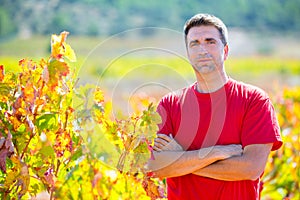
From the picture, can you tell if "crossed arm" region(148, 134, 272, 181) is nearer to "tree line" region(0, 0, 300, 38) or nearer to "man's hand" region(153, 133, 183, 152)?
"man's hand" region(153, 133, 183, 152)

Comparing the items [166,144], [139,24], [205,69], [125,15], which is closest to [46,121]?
[166,144]

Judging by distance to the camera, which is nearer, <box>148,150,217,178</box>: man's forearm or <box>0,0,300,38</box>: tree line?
<box>148,150,217,178</box>: man's forearm

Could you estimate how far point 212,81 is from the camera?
2.65 metres

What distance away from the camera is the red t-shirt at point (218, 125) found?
2.52 meters

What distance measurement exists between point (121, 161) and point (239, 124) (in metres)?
0.68

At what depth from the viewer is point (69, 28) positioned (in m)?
94.6

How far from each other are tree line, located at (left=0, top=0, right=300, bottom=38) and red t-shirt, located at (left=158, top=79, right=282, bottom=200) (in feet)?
271

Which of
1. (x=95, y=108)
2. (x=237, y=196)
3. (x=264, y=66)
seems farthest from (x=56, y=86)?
(x=264, y=66)

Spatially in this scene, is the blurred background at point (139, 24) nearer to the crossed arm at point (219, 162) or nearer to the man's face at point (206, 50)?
the man's face at point (206, 50)

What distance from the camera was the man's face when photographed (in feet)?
8.51

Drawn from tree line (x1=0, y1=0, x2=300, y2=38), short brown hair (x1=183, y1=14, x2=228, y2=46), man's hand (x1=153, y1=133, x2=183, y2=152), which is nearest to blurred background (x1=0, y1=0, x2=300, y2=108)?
tree line (x1=0, y1=0, x2=300, y2=38)

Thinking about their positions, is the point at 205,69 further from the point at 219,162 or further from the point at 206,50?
the point at 219,162

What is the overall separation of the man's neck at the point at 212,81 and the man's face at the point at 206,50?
0.03 meters

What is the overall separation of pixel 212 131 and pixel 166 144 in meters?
0.20
